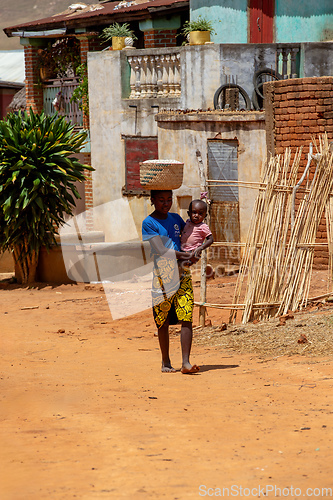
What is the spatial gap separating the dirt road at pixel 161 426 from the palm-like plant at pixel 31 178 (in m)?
4.52

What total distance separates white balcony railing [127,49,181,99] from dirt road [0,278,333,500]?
331 inches

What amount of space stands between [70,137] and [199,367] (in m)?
7.10

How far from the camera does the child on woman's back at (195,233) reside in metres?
5.52

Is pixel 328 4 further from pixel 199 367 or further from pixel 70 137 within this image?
pixel 199 367

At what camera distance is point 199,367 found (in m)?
5.71

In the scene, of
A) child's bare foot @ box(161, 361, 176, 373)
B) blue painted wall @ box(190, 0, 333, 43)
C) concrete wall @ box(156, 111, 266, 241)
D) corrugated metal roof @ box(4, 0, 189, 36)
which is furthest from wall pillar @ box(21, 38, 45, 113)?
child's bare foot @ box(161, 361, 176, 373)

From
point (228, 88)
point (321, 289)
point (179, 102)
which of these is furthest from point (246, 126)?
point (321, 289)

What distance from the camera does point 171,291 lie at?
5387mm

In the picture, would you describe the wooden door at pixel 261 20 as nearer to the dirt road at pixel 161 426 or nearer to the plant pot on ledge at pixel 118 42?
the plant pot on ledge at pixel 118 42

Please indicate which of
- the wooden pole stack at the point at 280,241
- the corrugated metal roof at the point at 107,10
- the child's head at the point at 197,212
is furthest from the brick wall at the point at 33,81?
the child's head at the point at 197,212

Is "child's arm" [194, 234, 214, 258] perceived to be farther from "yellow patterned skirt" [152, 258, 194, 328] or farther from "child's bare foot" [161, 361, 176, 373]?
"child's bare foot" [161, 361, 176, 373]

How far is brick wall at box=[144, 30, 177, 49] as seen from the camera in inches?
637

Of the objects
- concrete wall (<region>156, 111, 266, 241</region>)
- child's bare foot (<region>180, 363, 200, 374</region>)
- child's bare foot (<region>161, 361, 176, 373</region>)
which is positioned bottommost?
child's bare foot (<region>161, 361, 176, 373</region>)

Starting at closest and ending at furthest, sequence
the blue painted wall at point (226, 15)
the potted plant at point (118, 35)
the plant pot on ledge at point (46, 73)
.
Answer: the potted plant at point (118, 35)
the blue painted wall at point (226, 15)
the plant pot on ledge at point (46, 73)
